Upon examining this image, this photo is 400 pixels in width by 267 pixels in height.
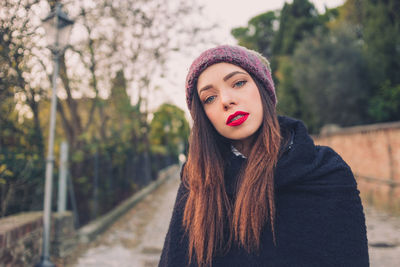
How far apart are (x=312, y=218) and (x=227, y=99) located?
0.58 m

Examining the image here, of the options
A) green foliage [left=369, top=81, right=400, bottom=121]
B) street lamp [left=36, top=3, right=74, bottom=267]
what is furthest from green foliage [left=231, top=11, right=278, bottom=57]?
street lamp [left=36, top=3, right=74, bottom=267]

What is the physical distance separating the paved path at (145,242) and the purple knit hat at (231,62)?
3.83m

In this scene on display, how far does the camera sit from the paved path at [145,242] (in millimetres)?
4652

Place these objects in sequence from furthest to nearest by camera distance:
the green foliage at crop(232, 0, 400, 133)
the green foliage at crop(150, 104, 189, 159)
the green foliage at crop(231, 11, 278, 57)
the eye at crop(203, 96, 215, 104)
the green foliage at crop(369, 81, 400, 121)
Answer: the green foliage at crop(231, 11, 278, 57) → the green foliage at crop(150, 104, 189, 159) → the green foliage at crop(232, 0, 400, 133) → the green foliage at crop(369, 81, 400, 121) → the eye at crop(203, 96, 215, 104)

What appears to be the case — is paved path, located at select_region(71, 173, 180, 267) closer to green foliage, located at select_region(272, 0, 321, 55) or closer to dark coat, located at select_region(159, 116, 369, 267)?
dark coat, located at select_region(159, 116, 369, 267)

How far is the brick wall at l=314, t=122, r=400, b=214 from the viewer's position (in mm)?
9907

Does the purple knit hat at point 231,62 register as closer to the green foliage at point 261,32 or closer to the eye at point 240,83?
the eye at point 240,83

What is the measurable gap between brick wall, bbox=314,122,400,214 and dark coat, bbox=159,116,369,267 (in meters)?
7.47

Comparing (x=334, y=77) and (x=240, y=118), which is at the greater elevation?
(x=334, y=77)

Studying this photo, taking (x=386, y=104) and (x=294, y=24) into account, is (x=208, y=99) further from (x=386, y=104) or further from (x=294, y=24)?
(x=294, y=24)

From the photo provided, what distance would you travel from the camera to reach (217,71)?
142cm

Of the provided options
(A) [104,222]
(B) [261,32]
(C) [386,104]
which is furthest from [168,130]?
(B) [261,32]

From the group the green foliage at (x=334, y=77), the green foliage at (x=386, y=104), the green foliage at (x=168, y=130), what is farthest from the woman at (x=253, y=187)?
the green foliage at (x=334, y=77)

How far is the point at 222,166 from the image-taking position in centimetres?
145
